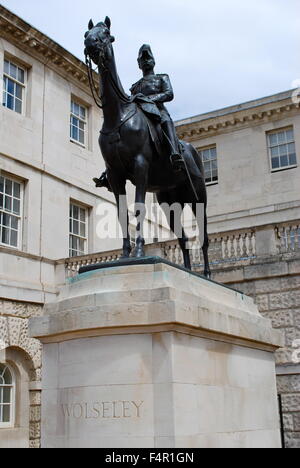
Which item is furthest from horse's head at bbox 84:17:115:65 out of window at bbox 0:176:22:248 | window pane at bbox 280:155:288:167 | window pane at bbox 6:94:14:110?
window pane at bbox 280:155:288:167

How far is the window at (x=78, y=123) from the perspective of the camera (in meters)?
22.9

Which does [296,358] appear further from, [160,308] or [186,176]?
[160,308]

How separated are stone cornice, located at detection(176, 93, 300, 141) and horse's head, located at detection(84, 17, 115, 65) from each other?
19307 millimetres

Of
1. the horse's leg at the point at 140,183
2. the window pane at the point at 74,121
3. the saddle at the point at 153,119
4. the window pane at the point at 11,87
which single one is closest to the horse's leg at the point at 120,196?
the horse's leg at the point at 140,183

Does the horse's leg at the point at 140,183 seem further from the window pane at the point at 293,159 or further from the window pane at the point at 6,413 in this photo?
the window pane at the point at 293,159

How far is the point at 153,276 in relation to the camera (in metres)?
6.62

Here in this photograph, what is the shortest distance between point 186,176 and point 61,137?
14280 millimetres

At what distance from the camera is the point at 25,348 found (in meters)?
18.1

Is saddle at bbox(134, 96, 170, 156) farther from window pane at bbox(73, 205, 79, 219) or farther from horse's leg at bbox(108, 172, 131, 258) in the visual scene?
window pane at bbox(73, 205, 79, 219)

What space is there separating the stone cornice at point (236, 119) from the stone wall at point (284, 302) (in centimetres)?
1108

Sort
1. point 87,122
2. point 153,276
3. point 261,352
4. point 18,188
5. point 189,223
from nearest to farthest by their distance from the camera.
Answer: point 153,276 < point 261,352 < point 18,188 < point 87,122 < point 189,223

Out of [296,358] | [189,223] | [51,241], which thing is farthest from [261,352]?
[189,223]

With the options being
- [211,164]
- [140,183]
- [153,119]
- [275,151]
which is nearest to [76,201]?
[211,164]

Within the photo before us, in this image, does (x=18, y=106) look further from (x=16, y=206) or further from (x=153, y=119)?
(x=153, y=119)
